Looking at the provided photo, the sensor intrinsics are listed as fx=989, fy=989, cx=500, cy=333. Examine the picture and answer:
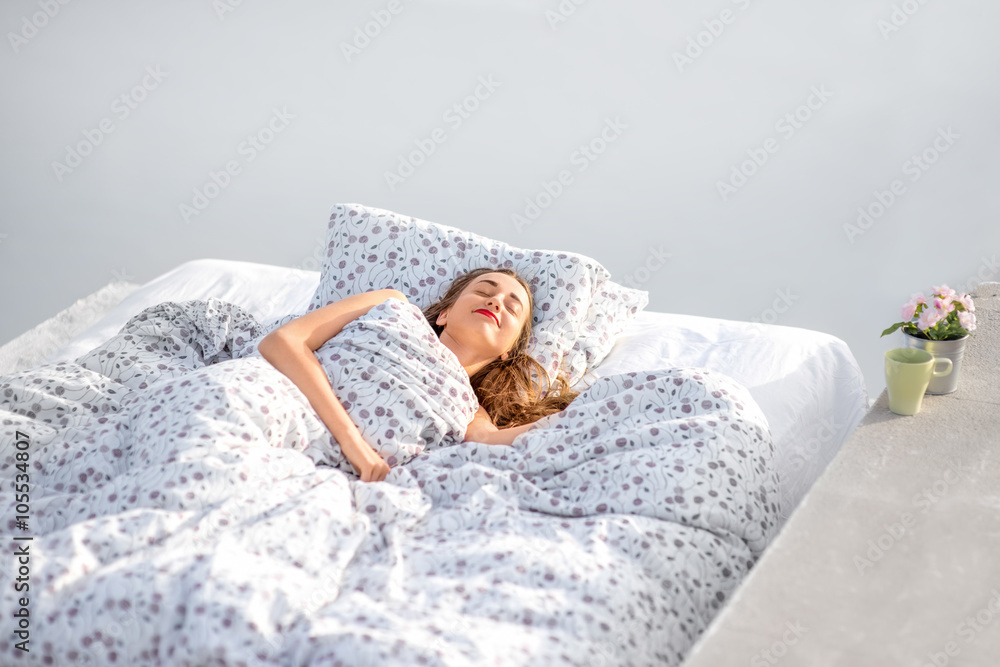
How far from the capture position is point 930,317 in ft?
5.60

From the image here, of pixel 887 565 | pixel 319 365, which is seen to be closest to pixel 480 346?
pixel 319 365

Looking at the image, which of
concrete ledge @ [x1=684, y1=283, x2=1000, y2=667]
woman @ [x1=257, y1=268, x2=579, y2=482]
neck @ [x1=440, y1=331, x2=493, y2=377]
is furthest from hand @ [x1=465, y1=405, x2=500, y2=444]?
concrete ledge @ [x1=684, y1=283, x2=1000, y2=667]

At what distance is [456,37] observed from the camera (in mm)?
3389

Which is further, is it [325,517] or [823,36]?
[823,36]

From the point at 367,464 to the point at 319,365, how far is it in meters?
0.23

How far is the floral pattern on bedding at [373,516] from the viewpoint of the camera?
116cm

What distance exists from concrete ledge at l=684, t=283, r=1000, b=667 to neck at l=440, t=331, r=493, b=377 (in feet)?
2.40

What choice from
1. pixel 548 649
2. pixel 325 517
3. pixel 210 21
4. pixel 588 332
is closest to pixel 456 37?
pixel 210 21

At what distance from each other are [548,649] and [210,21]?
3.20 metres

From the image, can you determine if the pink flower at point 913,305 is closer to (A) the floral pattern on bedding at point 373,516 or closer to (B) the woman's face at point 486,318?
(A) the floral pattern on bedding at point 373,516

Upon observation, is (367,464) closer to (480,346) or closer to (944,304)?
(480,346)

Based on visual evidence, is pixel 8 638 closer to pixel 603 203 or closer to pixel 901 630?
pixel 901 630

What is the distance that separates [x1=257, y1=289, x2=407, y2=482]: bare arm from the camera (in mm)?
1631

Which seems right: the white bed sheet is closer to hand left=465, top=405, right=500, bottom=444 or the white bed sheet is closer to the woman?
the woman
